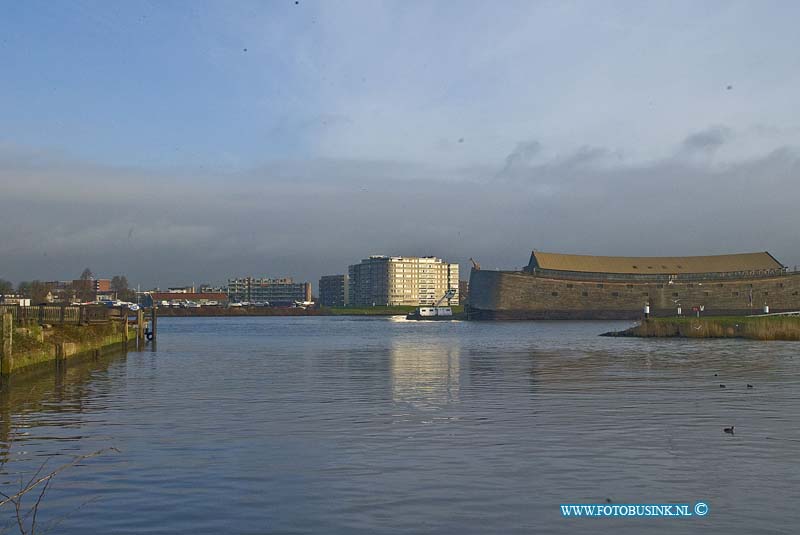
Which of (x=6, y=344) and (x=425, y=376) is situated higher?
(x=6, y=344)

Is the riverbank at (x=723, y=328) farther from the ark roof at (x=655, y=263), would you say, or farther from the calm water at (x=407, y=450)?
the ark roof at (x=655, y=263)

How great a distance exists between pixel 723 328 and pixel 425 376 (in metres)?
38.1

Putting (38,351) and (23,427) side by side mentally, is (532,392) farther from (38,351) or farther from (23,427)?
(38,351)

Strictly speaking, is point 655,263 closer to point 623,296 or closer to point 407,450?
point 623,296

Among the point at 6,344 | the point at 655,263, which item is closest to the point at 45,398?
the point at 6,344

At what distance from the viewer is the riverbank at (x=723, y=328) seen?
185 ft

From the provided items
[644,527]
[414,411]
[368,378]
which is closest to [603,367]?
[368,378]

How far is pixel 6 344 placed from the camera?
94.9 ft

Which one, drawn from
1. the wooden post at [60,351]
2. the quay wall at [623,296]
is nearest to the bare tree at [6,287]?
the quay wall at [623,296]

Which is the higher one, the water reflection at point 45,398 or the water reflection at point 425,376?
the water reflection at point 45,398
